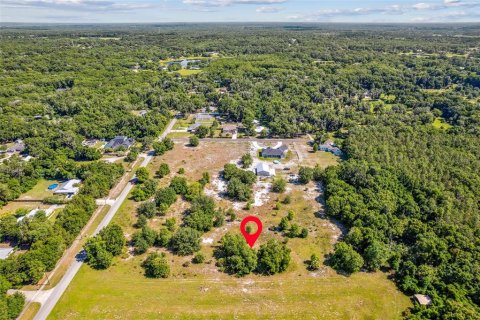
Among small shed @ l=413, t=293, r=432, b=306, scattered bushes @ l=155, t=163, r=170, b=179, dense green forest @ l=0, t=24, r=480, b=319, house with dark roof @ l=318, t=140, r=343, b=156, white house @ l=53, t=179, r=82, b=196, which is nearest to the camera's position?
small shed @ l=413, t=293, r=432, b=306

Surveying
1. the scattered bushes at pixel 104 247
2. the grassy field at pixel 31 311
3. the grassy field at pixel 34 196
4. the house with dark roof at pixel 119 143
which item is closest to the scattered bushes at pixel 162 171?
the house with dark roof at pixel 119 143

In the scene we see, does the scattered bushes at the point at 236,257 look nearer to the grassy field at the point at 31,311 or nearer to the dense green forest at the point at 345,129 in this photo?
the dense green forest at the point at 345,129

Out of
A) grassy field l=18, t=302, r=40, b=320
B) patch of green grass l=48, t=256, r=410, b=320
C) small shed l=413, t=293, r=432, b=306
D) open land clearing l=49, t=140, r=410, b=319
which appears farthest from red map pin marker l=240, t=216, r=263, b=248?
grassy field l=18, t=302, r=40, b=320

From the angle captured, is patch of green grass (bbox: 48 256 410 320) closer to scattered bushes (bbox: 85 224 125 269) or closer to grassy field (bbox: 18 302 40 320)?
scattered bushes (bbox: 85 224 125 269)

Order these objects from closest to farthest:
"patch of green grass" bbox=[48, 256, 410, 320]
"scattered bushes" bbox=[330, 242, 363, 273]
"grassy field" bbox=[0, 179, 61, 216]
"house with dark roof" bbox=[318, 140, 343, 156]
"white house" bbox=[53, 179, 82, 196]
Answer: "patch of green grass" bbox=[48, 256, 410, 320] < "scattered bushes" bbox=[330, 242, 363, 273] < "grassy field" bbox=[0, 179, 61, 216] < "white house" bbox=[53, 179, 82, 196] < "house with dark roof" bbox=[318, 140, 343, 156]

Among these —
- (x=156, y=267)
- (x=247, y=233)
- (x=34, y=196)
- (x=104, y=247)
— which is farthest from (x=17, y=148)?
(x=247, y=233)

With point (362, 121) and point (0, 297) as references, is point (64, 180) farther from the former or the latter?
point (362, 121)
